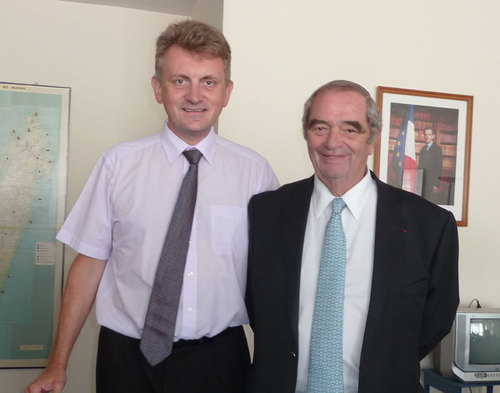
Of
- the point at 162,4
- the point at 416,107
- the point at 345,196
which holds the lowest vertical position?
the point at 345,196

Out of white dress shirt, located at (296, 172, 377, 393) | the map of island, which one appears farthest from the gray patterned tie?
the map of island

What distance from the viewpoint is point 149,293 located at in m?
1.72

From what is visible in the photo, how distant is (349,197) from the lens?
175 centimetres

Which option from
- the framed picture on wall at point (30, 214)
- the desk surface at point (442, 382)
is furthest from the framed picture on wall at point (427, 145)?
the framed picture on wall at point (30, 214)

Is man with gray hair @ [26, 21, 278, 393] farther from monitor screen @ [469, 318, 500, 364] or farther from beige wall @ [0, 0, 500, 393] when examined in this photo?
monitor screen @ [469, 318, 500, 364]

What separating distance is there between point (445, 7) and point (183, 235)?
2392 mm

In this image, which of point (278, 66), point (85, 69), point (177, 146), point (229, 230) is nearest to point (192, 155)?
point (177, 146)

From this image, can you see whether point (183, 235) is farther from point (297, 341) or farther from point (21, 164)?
point (21, 164)

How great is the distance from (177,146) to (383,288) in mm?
777

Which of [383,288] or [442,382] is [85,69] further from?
[442,382]

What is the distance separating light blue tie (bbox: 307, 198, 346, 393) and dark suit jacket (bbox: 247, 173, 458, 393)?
0.20 ft

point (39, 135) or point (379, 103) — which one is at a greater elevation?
point (379, 103)

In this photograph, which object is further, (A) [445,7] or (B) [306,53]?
(A) [445,7]

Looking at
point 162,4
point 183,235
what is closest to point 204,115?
point 183,235
